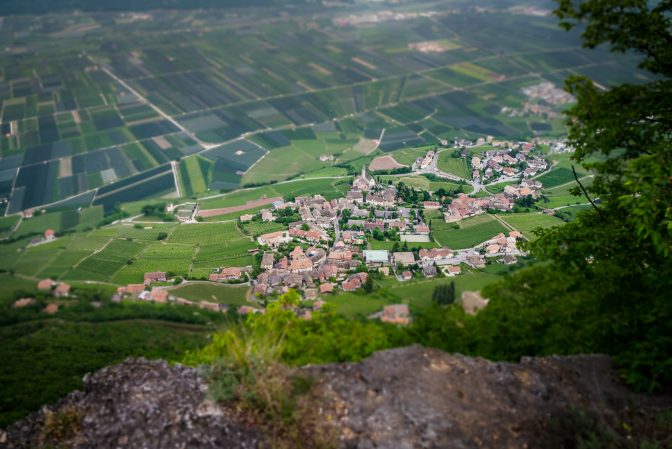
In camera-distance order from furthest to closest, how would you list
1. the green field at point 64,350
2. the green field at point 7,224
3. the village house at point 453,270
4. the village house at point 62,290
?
the green field at point 7,224
the village house at point 62,290
the village house at point 453,270
the green field at point 64,350

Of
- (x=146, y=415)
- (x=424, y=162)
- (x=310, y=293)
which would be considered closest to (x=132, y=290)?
(x=310, y=293)

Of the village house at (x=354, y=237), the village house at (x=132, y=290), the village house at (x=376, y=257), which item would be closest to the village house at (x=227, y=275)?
the village house at (x=132, y=290)

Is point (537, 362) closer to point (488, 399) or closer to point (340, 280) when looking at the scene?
point (488, 399)

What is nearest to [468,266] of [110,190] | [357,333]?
[357,333]

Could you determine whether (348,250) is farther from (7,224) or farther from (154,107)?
(154,107)

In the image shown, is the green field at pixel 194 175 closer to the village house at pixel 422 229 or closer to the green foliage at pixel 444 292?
the village house at pixel 422 229

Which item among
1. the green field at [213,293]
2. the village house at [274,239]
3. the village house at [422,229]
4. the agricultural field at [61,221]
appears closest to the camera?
the green field at [213,293]
